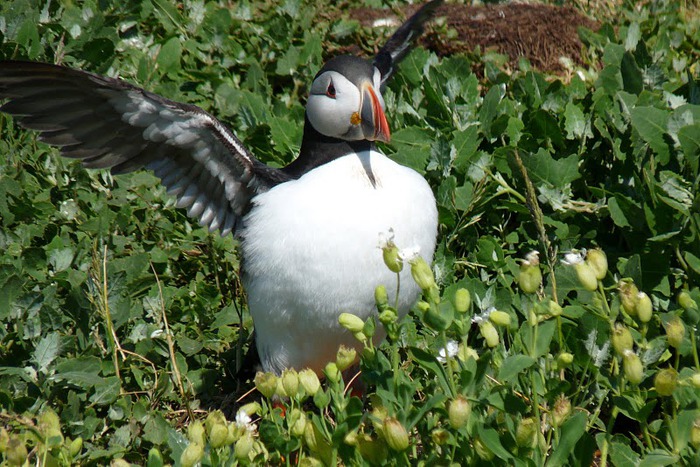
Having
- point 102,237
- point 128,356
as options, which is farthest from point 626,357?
point 102,237

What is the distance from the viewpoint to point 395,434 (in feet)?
7.48

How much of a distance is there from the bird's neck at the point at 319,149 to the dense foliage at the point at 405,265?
0.65 m

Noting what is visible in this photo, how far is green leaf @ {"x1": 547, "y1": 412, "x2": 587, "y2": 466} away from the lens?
2.37 metres

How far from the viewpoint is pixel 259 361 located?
161 inches

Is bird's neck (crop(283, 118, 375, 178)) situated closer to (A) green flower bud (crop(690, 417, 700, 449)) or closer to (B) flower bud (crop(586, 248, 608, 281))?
(B) flower bud (crop(586, 248, 608, 281))

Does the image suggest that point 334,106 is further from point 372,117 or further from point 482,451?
point 482,451

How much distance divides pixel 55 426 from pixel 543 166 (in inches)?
103

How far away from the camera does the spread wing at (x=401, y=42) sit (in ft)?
14.7

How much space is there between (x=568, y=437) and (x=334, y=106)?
168cm

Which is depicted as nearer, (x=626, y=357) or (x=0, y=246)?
(x=626, y=357)

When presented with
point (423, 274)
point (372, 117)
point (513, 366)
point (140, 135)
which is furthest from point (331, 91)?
point (513, 366)

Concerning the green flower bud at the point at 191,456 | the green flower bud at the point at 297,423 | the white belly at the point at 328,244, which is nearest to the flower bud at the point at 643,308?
the green flower bud at the point at 297,423

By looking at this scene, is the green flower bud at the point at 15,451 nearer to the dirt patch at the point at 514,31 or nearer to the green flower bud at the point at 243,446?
the green flower bud at the point at 243,446

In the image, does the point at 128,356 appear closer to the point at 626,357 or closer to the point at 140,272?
the point at 140,272
